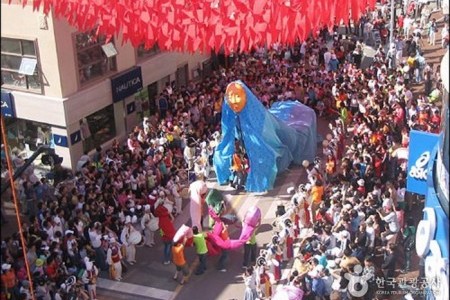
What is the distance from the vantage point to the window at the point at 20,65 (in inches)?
731

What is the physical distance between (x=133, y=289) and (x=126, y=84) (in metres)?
8.62

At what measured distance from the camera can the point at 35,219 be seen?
567 inches

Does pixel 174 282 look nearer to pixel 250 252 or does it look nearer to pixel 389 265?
pixel 250 252

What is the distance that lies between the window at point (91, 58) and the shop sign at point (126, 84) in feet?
1.28

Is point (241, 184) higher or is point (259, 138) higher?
point (259, 138)

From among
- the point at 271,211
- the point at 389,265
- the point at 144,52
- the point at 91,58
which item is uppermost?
the point at 91,58

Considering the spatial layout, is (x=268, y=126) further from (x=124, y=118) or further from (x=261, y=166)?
(x=124, y=118)

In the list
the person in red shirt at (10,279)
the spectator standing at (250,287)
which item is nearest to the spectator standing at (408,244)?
the spectator standing at (250,287)

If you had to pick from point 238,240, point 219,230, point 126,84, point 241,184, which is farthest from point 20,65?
point 238,240

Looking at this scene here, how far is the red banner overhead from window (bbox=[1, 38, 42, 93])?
1308 cm

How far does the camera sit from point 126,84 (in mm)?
20781

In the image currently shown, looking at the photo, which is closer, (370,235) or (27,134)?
(370,235)

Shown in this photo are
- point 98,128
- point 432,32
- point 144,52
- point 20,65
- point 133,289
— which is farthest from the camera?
point 432,32

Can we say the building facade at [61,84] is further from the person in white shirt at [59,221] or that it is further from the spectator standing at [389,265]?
the spectator standing at [389,265]
